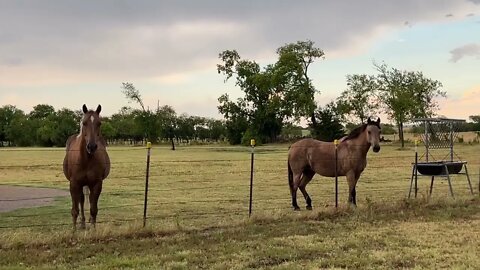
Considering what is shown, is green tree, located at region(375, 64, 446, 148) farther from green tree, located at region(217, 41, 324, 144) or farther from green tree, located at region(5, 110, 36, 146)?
green tree, located at region(5, 110, 36, 146)

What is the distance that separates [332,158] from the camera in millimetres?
12234

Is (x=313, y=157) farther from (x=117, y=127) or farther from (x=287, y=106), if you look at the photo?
(x=117, y=127)

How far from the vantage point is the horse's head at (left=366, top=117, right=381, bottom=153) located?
1134 centimetres

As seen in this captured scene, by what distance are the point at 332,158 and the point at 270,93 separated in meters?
63.1

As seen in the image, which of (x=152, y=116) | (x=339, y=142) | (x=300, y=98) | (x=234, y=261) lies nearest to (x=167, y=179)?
(x=339, y=142)

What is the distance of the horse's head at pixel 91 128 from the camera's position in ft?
26.2

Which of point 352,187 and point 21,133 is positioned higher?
point 21,133

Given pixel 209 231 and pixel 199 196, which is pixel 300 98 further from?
pixel 209 231

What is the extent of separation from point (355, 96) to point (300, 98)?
23.2 ft

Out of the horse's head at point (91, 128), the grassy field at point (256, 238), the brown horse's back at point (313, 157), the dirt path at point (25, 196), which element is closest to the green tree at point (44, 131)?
the dirt path at point (25, 196)

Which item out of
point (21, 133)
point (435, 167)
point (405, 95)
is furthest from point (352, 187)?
point (21, 133)

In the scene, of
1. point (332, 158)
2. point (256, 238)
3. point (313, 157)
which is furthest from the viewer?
point (313, 157)

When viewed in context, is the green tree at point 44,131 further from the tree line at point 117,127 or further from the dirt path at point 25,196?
the dirt path at point 25,196

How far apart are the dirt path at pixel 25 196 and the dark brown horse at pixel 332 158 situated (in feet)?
21.2
